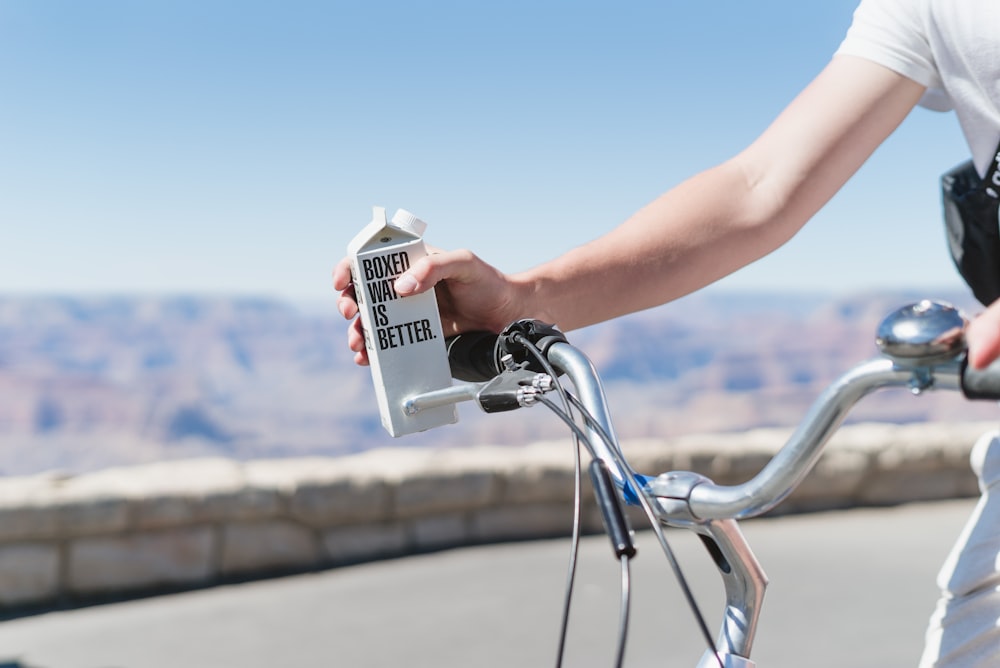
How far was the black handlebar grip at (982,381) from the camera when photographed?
0.80m

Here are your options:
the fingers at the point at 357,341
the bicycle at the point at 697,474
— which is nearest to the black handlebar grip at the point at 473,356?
the bicycle at the point at 697,474

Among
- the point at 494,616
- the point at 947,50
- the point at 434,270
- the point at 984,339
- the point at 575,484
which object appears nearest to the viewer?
the point at 984,339

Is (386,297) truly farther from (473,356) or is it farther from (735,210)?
(735,210)

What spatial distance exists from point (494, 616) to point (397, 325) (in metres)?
3.36

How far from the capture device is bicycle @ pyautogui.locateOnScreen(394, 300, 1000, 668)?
0.82 meters

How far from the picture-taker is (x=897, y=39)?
61.1 inches

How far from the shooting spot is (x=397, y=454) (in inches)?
204

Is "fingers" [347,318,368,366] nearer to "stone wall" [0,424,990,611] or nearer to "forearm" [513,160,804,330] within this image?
"forearm" [513,160,804,330]

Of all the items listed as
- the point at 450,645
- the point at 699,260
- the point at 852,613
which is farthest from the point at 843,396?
the point at 852,613

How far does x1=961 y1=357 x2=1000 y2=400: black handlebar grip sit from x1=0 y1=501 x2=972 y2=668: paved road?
333 cm

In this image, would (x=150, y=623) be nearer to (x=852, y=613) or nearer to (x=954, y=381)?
(x=852, y=613)

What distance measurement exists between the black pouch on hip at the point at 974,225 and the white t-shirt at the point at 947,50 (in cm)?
4

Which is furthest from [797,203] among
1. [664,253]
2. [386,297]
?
[386,297]

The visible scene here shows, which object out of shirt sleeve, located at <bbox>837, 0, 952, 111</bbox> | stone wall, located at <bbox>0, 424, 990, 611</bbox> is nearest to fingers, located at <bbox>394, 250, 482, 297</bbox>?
shirt sleeve, located at <bbox>837, 0, 952, 111</bbox>
